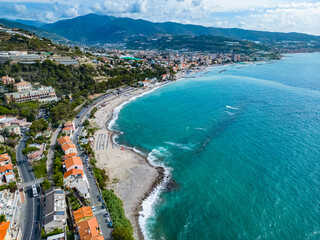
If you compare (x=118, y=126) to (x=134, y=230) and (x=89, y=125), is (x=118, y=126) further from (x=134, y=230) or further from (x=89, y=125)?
(x=134, y=230)

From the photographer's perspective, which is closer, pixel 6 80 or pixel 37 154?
pixel 37 154

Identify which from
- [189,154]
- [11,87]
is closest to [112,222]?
[189,154]

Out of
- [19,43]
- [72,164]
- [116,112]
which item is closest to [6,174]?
[72,164]

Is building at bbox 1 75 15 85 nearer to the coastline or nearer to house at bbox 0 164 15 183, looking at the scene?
the coastline

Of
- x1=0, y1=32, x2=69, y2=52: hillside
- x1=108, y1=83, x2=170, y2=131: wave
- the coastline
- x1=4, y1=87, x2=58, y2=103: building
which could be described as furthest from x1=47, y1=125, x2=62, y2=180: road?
x1=0, y1=32, x2=69, y2=52: hillside

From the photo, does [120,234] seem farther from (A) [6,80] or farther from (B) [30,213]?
(A) [6,80]

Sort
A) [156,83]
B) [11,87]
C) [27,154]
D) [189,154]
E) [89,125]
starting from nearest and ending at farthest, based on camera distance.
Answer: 1. [27,154]
2. [189,154]
3. [89,125]
4. [11,87]
5. [156,83]
